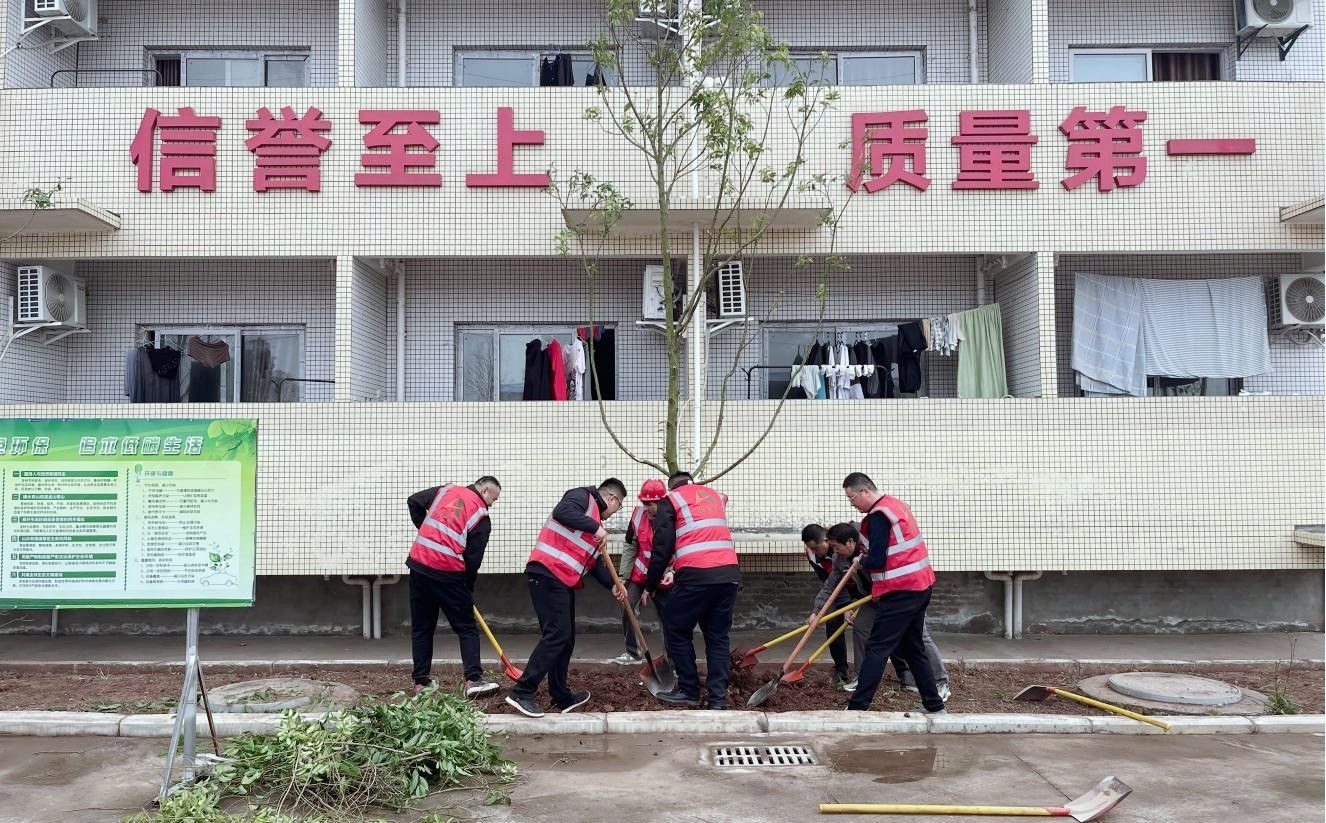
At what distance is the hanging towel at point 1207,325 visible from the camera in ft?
32.5

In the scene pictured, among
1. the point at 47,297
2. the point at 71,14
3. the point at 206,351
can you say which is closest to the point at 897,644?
the point at 206,351

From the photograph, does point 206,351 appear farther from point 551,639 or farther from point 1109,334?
point 1109,334

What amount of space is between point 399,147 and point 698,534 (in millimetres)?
5122

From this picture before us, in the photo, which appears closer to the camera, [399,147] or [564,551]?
[564,551]

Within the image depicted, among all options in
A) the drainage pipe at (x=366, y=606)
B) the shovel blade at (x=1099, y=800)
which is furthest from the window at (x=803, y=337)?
the shovel blade at (x=1099, y=800)

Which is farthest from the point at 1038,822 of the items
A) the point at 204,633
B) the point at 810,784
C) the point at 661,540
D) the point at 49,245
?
the point at 49,245

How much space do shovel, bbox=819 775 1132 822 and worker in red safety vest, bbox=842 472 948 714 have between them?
5.14ft

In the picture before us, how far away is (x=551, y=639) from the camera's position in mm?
6430

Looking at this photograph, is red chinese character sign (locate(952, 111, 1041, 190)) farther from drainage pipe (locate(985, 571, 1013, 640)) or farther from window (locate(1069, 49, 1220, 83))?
drainage pipe (locate(985, 571, 1013, 640))

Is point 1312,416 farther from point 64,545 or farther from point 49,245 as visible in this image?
point 49,245

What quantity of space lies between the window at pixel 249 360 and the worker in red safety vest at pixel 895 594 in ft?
21.4

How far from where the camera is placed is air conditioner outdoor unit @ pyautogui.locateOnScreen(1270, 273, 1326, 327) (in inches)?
390

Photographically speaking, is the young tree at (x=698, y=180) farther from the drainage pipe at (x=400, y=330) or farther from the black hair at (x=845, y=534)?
the drainage pipe at (x=400, y=330)

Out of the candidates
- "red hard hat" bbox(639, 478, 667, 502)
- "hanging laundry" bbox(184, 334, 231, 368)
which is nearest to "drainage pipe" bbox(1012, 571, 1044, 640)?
"red hard hat" bbox(639, 478, 667, 502)
